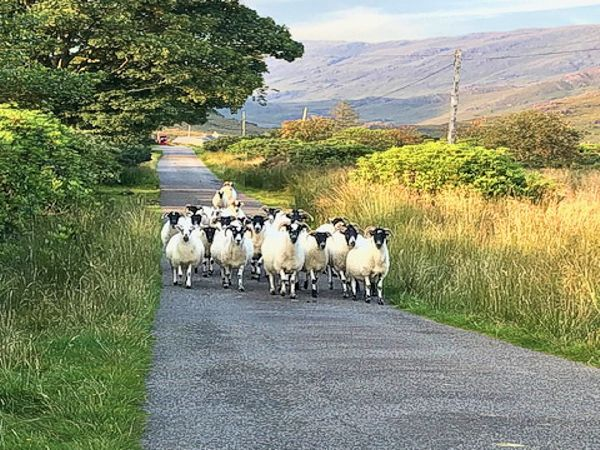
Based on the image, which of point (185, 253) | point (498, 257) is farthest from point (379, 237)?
point (185, 253)

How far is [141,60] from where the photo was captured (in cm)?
2692

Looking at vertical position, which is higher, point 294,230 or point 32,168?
point 32,168

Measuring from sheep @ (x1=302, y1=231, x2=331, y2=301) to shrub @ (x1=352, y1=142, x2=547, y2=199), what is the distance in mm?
8572

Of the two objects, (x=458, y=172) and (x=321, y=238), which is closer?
(x=321, y=238)

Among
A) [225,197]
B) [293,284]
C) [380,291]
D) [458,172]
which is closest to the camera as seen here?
[380,291]

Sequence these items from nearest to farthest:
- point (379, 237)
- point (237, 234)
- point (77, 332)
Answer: point (77, 332)
point (379, 237)
point (237, 234)

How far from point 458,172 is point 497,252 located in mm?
9361

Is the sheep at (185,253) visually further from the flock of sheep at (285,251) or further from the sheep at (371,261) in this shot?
the sheep at (371,261)

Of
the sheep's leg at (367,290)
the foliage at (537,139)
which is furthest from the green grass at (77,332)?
the foliage at (537,139)

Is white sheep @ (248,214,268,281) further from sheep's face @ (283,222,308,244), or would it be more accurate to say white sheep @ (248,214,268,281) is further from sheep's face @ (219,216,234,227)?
sheep's face @ (283,222,308,244)

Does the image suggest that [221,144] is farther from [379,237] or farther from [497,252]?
[379,237]

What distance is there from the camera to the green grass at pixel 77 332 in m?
7.02

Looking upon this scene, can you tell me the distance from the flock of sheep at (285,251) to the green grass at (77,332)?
833mm

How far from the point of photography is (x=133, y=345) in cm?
979
